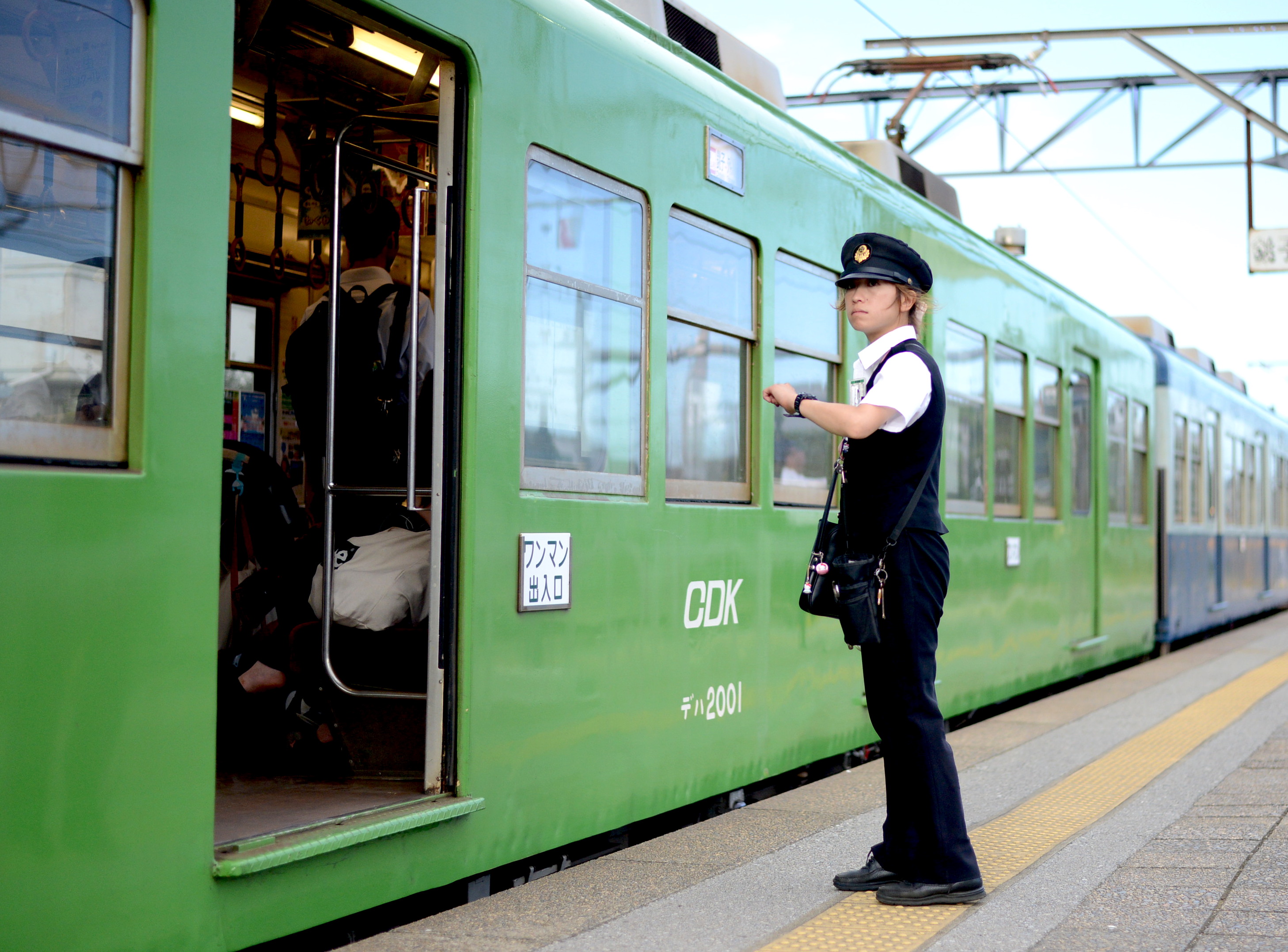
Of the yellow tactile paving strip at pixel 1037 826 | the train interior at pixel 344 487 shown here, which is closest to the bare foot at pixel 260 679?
the train interior at pixel 344 487

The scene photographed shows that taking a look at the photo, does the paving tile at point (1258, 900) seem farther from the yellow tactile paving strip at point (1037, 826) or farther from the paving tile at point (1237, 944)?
the yellow tactile paving strip at point (1037, 826)

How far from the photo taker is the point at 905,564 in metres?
3.51

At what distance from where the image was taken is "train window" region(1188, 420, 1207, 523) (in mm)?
13281

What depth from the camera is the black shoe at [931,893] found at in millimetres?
3547

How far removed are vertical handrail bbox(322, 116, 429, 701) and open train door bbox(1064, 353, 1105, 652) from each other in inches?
246

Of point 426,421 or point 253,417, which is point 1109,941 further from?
point 253,417

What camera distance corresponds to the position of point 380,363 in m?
→ 4.04

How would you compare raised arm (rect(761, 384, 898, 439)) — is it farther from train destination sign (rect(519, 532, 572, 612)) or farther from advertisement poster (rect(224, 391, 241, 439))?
advertisement poster (rect(224, 391, 241, 439))

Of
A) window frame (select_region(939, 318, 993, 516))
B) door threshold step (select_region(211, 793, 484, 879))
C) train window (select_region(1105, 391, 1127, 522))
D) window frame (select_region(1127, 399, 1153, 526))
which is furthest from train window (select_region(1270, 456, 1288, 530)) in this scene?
door threshold step (select_region(211, 793, 484, 879))

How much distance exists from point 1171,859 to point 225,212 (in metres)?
3.36

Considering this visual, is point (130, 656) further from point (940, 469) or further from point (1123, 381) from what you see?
point (1123, 381)

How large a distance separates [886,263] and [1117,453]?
7549 mm

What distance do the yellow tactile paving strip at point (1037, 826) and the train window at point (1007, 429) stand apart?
1.53 m

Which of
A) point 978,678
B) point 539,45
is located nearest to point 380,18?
point 539,45
